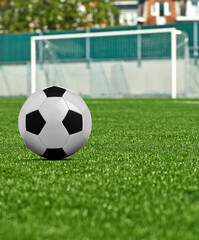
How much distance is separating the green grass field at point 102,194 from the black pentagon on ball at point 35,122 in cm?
27

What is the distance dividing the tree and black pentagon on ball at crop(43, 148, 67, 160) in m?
32.8

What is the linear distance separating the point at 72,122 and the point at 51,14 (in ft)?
109

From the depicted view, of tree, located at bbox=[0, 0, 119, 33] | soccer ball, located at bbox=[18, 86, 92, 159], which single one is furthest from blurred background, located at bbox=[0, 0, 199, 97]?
Result: soccer ball, located at bbox=[18, 86, 92, 159]

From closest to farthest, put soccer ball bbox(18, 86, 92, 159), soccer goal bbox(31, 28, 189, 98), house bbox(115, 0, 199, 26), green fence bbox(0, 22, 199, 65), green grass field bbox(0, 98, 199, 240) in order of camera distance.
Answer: green grass field bbox(0, 98, 199, 240)
soccer ball bbox(18, 86, 92, 159)
soccer goal bbox(31, 28, 189, 98)
green fence bbox(0, 22, 199, 65)
house bbox(115, 0, 199, 26)

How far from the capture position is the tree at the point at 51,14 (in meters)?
36.2

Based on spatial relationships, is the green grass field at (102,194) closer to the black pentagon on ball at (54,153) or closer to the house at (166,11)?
the black pentagon on ball at (54,153)

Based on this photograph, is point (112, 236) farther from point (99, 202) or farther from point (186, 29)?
point (186, 29)

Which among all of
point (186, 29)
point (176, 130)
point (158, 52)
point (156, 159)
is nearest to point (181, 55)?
point (158, 52)

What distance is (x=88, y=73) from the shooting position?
82.0 ft

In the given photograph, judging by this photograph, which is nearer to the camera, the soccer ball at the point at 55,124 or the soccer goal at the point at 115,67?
the soccer ball at the point at 55,124

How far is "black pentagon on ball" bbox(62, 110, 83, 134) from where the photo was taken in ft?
12.4

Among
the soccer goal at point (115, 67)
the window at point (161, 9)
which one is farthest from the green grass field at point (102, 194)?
the window at point (161, 9)

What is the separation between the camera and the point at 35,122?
3834mm

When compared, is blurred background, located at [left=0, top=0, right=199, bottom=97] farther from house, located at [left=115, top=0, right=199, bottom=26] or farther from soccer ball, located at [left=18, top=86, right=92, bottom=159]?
house, located at [left=115, top=0, right=199, bottom=26]
